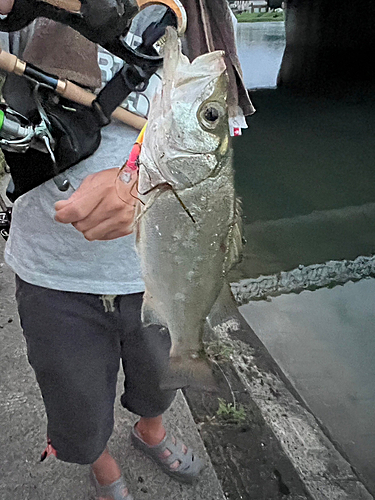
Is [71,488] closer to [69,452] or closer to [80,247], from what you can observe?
[69,452]

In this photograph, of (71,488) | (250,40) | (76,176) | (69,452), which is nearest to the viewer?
(76,176)

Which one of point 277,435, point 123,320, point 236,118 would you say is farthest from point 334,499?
point 236,118

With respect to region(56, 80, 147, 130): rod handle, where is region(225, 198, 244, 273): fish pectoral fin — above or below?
below

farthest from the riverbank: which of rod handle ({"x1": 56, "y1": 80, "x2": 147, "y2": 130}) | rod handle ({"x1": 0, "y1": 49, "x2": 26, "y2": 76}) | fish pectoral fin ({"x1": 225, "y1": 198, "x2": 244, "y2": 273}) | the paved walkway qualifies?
rod handle ({"x1": 0, "y1": 49, "x2": 26, "y2": 76})

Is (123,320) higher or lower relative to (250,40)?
higher

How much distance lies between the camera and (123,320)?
5.15 feet

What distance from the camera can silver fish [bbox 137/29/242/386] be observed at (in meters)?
0.95

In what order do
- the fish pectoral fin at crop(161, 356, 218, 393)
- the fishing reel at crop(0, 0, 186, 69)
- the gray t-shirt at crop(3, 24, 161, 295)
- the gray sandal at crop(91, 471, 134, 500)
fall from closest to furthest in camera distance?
the fishing reel at crop(0, 0, 186, 69)
the fish pectoral fin at crop(161, 356, 218, 393)
the gray t-shirt at crop(3, 24, 161, 295)
the gray sandal at crop(91, 471, 134, 500)

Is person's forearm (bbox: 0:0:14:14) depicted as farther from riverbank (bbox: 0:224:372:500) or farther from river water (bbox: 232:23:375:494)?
river water (bbox: 232:23:375:494)

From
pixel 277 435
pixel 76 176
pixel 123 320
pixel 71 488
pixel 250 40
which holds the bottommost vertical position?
pixel 250 40

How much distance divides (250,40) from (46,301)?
3535 cm

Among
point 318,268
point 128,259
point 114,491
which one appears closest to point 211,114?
point 128,259

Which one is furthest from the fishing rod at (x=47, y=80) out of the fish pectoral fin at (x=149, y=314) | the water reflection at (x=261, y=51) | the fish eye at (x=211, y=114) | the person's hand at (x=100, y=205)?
the water reflection at (x=261, y=51)

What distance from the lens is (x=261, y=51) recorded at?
1115 inches
